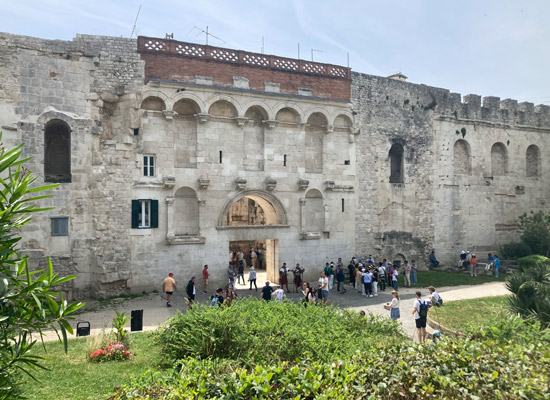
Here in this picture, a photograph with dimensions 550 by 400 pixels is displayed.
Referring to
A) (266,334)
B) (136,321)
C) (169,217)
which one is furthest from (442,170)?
(266,334)

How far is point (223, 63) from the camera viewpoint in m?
19.6

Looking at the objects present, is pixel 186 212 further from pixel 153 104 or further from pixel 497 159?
pixel 497 159

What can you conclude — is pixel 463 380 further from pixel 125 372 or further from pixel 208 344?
pixel 125 372

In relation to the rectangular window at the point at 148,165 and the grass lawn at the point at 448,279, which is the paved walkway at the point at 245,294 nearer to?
the grass lawn at the point at 448,279

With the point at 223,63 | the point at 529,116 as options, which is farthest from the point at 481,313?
the point at 529,116

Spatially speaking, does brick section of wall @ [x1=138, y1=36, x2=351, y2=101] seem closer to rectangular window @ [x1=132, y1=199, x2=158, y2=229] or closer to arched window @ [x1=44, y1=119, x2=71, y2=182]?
arched window @ [x1=44, y1=119, x2=71, y2=182]

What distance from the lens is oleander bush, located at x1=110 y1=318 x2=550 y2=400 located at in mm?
4805

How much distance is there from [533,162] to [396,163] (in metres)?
11.1

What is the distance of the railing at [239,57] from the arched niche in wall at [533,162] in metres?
14.8

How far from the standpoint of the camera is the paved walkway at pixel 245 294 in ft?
46.2

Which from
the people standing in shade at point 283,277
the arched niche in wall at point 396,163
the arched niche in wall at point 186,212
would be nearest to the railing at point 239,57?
the arched niche in wall at point 396,163

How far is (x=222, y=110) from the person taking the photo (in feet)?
65.5

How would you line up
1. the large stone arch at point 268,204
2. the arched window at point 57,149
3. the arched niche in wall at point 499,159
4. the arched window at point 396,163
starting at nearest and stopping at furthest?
the arched window at point 57,149
the large stone arch at point 268,204
the arched window at point 396,163
the arched niche in wall at point 499,159

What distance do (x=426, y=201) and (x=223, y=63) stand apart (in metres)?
13.6
